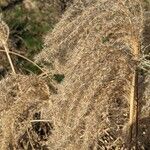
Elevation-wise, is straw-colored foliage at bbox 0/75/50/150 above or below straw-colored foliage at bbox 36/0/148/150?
below

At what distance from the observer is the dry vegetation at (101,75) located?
4316 millimetres

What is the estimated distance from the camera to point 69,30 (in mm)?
4703

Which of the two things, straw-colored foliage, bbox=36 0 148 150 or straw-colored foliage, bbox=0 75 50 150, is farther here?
straw-colored foliage, bbox=0 75 50 150

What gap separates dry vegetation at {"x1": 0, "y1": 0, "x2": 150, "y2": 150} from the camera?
4.32 metres

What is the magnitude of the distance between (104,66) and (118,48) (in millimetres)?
169

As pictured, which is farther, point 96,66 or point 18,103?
point 18,103

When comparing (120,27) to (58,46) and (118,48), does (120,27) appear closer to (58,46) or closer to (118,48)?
(118,48)

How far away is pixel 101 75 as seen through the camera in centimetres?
426

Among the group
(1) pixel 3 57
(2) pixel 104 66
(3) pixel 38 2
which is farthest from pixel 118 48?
(3) pixel 38 2

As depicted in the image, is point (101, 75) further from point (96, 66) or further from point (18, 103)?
point (18, 103)

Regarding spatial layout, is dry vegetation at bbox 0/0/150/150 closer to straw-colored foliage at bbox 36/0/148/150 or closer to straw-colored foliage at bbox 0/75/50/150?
straw-colored foliage at bbox 36/0/148/150

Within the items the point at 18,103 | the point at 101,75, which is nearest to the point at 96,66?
the point at 101,75

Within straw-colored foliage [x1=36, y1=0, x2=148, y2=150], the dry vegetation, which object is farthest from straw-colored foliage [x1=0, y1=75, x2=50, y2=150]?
straw-colored foliage [x1=36, y1=0, x2=148, y2=150]

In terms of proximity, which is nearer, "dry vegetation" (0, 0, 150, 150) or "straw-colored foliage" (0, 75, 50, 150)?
"dry vegetation" (0, 0, 150, 150)
